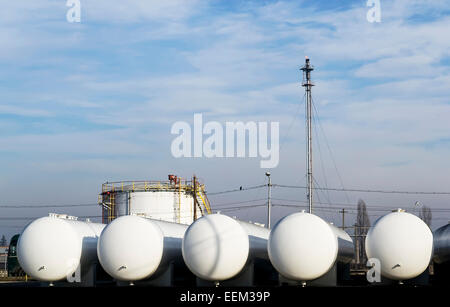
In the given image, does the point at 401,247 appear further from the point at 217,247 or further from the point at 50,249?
the point at 50,249

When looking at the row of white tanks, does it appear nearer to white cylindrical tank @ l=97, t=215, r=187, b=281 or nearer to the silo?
white cylindrical tank @ l=97, t=215, r=187, b=281

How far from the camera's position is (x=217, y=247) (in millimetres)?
17797

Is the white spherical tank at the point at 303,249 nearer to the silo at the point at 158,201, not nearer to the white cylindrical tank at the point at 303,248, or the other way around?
the white cylindrical tank at the point at 303,248

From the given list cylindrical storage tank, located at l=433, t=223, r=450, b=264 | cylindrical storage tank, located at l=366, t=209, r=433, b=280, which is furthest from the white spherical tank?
cylindrical storage tank, located at l=433, t=223, r=450, b=264

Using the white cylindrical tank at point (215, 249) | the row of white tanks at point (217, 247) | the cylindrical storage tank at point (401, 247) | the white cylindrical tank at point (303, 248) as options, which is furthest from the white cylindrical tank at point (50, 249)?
A: the cylindrical storage tank at point (401, 247)

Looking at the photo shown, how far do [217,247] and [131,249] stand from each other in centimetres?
279

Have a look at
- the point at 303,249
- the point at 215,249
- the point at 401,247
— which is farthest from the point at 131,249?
the point at 401,247

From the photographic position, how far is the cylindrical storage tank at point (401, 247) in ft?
57.2

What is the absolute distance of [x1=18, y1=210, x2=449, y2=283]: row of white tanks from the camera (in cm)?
1705

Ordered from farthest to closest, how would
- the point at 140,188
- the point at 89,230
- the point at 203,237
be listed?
the point at 140,188
the point at 89,230
the point at 203,237
